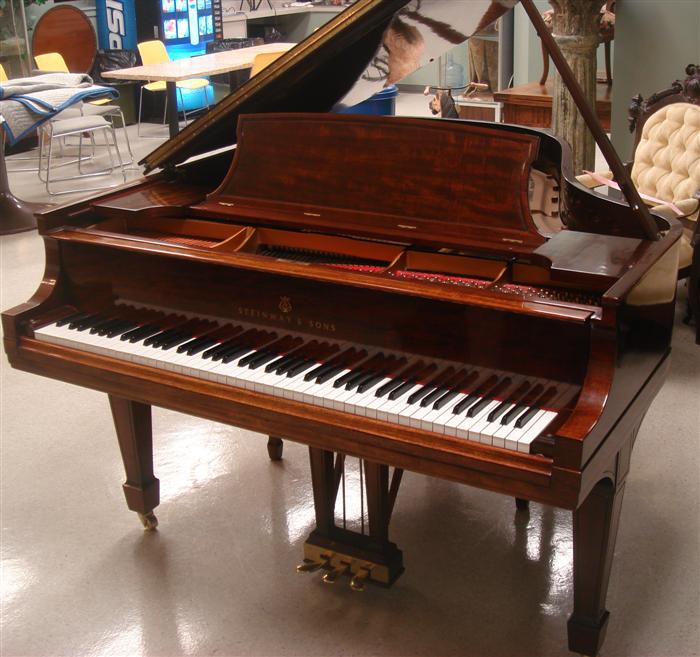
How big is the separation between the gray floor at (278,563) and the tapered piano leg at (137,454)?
4.5 inches

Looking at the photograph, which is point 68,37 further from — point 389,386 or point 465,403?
point 465,403

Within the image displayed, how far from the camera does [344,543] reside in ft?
8.86

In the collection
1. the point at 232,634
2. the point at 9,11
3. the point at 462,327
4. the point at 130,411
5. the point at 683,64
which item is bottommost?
the point at 232,634

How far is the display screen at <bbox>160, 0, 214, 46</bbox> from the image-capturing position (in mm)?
10797

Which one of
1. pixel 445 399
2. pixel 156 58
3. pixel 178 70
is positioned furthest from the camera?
pixel 156 58

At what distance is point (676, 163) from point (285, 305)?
3092mm

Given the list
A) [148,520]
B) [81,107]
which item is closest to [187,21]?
[81,107]

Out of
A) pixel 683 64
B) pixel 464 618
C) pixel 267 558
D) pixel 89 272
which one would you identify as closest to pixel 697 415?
pixel 464 618

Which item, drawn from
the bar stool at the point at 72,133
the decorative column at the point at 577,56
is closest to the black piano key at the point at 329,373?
the decorative column at the point at 577,56

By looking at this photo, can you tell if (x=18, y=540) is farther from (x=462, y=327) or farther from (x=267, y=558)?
(x=462, y=327)

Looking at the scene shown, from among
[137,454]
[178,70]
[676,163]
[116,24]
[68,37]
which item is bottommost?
[137,454]

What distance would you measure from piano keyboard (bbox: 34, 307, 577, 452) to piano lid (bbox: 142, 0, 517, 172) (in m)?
0.63

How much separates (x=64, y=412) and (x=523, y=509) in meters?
1.98

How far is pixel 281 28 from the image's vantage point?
1277 cm
